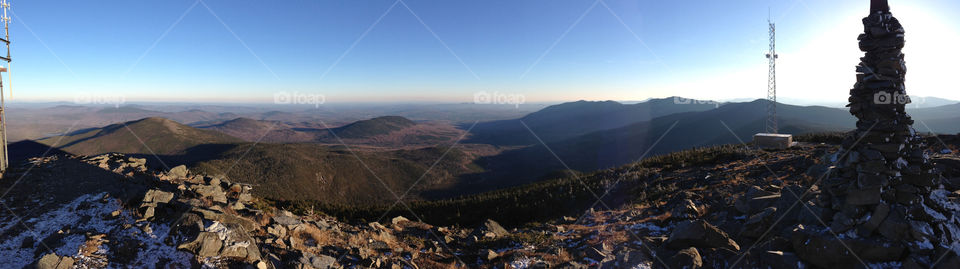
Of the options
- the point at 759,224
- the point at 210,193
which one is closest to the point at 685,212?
the point at 759,224

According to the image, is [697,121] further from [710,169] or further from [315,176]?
[710,169]

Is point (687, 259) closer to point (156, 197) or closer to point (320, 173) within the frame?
point (156, 197)

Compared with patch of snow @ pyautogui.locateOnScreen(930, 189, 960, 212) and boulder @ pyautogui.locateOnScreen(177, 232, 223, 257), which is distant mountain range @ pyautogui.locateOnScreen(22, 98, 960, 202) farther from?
boulder @ pyautogui.locateOnScreen(177, 232, 223, 257)

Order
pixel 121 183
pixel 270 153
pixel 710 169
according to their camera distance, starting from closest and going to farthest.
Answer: pixel 121 183 < pixel 710 169 < pixel 270 153

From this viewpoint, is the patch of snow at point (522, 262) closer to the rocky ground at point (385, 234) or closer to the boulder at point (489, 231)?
the rocky ground at point (385, 234)

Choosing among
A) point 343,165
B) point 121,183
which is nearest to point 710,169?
point 121,183

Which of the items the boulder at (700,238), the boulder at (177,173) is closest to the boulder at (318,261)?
the boulder at (700,238)
